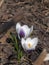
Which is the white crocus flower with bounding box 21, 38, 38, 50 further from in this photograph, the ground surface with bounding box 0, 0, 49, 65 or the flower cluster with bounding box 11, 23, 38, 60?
the ground surface with bounding box 0, 0, 49, 65

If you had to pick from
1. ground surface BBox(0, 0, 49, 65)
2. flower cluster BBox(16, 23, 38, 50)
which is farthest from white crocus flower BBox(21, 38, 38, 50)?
ground surface BBox(0, 0, 49, 65)

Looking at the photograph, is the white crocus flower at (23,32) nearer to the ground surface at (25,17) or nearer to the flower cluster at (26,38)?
the flower cluster at (26,38)

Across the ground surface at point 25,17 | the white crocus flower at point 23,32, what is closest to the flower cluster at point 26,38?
the white crocus flower at point 23,32

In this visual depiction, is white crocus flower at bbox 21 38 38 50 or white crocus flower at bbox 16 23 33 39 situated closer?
white crocus flower at bbox 21 38 38 50

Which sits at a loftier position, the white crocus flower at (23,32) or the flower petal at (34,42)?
the white crocus flower at (23,32)

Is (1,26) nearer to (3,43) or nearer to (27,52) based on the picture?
(3,43)

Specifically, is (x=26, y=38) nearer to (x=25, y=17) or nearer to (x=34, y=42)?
(x=34, y=42)

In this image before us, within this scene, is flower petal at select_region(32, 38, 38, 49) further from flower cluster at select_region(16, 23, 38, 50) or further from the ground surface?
the ground surface

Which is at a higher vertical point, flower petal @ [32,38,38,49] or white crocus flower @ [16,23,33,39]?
white crocus flower @ [16,23,33,39]
